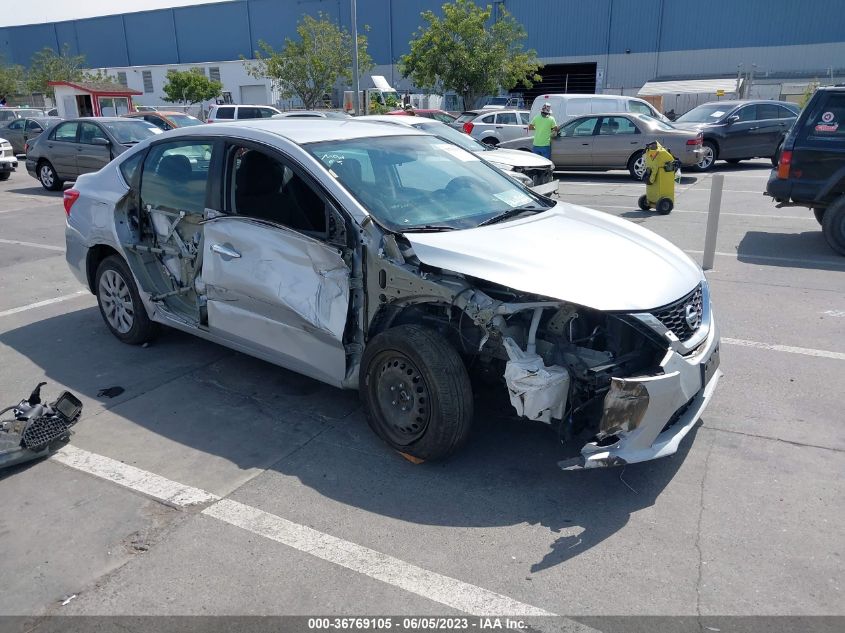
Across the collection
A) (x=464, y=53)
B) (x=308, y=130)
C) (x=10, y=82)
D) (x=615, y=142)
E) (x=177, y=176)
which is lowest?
(x=615, y=142)

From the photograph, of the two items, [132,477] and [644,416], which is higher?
[644,416]

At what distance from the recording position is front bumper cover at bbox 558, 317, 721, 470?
11.0ft

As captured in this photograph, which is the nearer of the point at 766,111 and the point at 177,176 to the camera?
the point at 177,176

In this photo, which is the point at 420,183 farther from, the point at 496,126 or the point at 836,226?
the point at 496,126

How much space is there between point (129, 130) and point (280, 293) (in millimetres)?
12653

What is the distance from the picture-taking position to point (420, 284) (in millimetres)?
3771

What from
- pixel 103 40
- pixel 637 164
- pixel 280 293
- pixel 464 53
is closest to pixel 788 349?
pixel 280 293

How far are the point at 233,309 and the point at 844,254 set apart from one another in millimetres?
7699

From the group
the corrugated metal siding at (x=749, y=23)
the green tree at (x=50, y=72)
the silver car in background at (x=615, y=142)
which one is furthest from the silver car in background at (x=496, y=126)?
the green tree at (x=50, y=72)

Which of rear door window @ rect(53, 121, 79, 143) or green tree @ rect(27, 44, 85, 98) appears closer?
rear door window @ rect(53, 121, 79, 143)

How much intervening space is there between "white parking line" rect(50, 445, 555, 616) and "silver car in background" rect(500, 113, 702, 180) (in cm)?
1522

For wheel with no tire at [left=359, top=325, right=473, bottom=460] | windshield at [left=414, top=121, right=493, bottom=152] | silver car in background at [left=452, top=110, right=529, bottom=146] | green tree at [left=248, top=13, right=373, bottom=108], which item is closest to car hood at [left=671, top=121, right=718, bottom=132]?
silver car in background at [left=452, top=110, right=529, bottom=146]

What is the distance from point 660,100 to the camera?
33062 mm

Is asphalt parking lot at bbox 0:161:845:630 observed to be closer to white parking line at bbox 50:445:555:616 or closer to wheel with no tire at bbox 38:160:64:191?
white parking line at bbox 50:445:555:616
